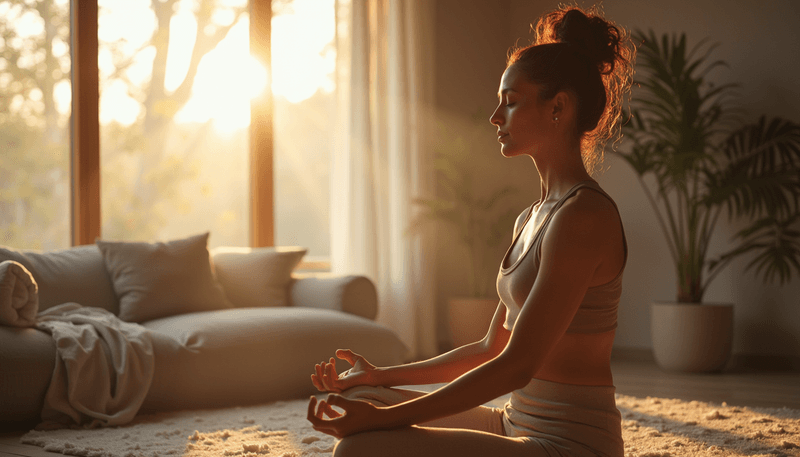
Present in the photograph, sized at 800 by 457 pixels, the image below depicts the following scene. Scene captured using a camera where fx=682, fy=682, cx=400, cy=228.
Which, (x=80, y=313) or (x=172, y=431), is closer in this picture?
(x=172, y=431)

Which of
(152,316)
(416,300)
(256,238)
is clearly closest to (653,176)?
(416,300)

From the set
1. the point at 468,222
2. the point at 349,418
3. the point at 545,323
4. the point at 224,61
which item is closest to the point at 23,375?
the point at 349,418

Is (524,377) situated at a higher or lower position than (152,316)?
higher

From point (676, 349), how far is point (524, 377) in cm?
348

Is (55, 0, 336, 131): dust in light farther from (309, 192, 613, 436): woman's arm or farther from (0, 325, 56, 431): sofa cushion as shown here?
(309, 192, 613, 436): woman's arm

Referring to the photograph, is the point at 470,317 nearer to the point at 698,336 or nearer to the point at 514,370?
the point at 698,336

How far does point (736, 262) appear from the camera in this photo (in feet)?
14.9

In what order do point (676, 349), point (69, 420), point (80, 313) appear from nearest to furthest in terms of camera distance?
point (69, 420), point (80, 313), point (676, 349)

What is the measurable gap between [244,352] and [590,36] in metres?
2.21

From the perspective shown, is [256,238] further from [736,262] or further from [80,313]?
[736,262]

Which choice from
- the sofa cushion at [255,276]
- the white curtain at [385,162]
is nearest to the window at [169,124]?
the white curtain at [385,162]

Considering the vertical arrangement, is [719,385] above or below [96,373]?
below

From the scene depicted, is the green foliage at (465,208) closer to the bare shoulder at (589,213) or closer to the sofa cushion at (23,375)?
the sofa cushion at (23,375)

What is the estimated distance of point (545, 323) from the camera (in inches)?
41.3
